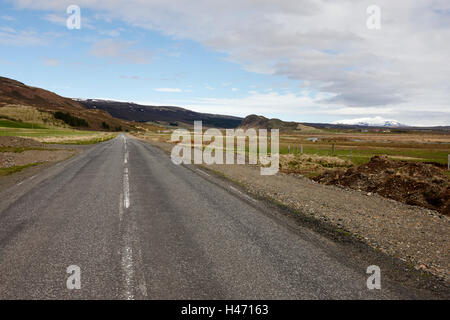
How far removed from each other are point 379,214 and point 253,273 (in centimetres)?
645

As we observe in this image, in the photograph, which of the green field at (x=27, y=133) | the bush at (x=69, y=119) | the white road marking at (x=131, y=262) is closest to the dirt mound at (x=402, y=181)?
the white road marking at (x=131, y=262)

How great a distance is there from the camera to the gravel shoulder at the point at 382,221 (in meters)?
6.46

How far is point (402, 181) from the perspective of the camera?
14.8 meters

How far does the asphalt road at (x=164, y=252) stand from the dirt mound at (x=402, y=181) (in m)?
7.37

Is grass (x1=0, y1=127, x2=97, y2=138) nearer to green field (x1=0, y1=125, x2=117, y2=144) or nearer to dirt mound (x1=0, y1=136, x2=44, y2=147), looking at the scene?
green field (x1=0, y1=125, x2=117, y2=144)

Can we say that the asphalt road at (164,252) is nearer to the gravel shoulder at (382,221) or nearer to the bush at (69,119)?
the gravel shoulder at (382,221)

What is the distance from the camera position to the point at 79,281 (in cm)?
491

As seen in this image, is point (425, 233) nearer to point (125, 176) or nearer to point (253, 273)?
point (253, 273)

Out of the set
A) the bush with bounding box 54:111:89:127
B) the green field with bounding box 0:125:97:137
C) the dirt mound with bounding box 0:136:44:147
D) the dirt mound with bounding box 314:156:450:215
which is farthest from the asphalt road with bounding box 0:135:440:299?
the bush with bounding box 54:111:89:127

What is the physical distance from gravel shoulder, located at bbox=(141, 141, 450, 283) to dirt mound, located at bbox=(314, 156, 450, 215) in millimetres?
1315

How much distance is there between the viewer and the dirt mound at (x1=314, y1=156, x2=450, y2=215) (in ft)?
42.3

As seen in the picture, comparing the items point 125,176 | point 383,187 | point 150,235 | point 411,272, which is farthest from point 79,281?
point 383,187

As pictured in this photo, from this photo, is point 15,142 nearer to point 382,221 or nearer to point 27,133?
point 382,221

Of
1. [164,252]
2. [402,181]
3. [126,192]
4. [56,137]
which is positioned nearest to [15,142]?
[56,137]
